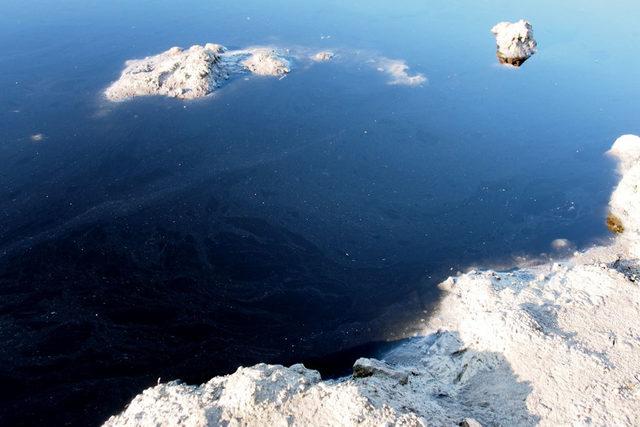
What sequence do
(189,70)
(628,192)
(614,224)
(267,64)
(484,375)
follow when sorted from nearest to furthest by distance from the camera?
(484,375) < (614,224) < (628,192) < (189,70) < (267,64)

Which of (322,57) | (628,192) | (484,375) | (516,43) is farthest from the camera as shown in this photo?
(516,43)

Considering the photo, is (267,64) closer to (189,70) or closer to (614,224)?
(189,70)

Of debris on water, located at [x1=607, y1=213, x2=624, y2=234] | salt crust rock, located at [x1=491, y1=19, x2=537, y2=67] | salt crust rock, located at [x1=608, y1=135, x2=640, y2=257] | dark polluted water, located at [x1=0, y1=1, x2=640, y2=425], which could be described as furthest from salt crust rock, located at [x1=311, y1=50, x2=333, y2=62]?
debris on water, located at [x1=607, y1=213, x2=624, y2=234]

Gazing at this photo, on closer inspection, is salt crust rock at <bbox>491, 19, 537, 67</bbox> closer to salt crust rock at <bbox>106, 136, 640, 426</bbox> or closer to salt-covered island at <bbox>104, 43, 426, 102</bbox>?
salt-covered island at <bbox>104, 43, 426, 102</bbox>

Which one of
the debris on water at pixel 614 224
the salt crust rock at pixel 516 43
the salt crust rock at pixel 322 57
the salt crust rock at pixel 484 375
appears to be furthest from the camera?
the salt crust rock at pixel 516 43

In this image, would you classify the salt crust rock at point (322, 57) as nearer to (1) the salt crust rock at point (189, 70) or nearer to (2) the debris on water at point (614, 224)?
(1) the salt crust rock at point (189, 70)

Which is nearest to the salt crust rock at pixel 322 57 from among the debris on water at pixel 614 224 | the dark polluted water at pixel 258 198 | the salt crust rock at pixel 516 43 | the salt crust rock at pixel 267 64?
the dark polluted water at pixel 258 198

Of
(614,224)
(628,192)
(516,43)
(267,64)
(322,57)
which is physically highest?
(267,64)

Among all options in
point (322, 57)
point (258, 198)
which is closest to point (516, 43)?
point (322, 57)
